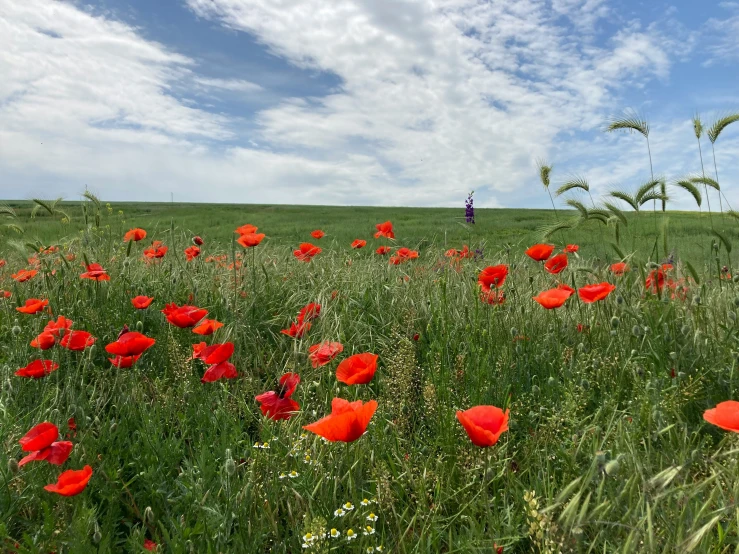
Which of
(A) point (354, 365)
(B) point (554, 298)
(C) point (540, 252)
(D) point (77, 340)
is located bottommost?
(D) point (77, 340)

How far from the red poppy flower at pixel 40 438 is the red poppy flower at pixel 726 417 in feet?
6.25

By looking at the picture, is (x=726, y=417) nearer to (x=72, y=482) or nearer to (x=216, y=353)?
(x=216, y=353)

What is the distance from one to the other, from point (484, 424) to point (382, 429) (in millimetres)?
817

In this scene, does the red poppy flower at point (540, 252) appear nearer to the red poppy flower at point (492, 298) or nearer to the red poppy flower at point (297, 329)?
the red poppy flower at point (492, 298)

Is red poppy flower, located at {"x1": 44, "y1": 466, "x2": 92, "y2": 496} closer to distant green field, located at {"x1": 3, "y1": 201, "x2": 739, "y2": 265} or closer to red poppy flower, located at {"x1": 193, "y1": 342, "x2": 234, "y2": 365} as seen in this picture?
red poppy flower, located at {"x1": 193, "y1": 342, "x2": 234, "y2": 365}

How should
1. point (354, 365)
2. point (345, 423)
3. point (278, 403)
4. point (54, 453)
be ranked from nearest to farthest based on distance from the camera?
point (345, 423) → point (54, 453) → point (354, 365) → point (278, 403)

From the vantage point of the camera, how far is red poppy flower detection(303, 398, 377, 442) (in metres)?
1.42

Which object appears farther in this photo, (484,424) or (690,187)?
(690,187)

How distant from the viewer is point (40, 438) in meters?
1.70

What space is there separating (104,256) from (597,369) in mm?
4134

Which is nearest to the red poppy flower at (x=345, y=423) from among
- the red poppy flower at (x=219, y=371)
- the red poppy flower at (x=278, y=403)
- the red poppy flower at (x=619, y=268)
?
the red poppy flower at (x=278, y=403)

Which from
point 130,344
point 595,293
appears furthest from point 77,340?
point 595,293

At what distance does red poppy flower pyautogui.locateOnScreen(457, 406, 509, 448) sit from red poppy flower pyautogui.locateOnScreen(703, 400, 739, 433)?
545 mm

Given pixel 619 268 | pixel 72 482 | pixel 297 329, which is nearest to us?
pixel 72 482
